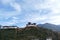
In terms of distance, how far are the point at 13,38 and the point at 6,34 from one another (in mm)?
1436

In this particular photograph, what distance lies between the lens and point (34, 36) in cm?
4447

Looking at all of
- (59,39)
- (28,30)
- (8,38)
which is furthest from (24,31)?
(59,39)

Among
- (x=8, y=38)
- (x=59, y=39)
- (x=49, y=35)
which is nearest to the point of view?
(x=8, y=38)

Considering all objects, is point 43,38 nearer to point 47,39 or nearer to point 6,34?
point 47,39

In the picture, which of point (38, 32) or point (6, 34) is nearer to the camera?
point (6, 34)

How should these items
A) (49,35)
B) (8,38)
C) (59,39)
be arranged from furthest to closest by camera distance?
(59,39)
(49,35)
(8,38)

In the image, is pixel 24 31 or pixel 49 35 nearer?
pixel 24 31

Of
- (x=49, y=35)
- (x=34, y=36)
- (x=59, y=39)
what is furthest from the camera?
(x=59, y=39)

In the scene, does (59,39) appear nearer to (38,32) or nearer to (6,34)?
(38,32)

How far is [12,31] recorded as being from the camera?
138 ft

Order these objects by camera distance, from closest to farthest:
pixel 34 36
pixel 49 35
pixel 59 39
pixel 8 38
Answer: pixel 8 38 < pixel 34 36 < pixel 49 35 < pixel 59 39

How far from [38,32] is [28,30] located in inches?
75.2

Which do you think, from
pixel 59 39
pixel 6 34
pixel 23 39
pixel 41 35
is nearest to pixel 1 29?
pixel 6 34

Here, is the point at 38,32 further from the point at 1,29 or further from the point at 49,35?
the point at 1,29
